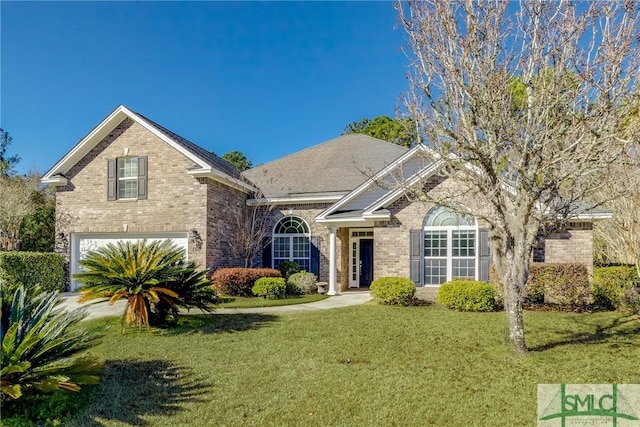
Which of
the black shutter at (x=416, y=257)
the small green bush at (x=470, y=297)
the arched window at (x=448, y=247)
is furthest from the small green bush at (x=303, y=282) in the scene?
the small green bush at (x=470, y=297)

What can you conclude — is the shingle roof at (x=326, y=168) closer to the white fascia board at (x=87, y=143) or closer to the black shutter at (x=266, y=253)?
the black shutter at (x=266, y=253)

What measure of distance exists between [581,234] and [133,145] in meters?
16.4

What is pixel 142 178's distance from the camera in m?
16.9

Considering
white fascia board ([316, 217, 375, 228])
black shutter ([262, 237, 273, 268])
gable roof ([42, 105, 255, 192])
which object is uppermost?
gable roof ([42, 105, 255, 192])

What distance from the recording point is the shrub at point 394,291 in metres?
12.6

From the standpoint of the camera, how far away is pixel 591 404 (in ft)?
18.4

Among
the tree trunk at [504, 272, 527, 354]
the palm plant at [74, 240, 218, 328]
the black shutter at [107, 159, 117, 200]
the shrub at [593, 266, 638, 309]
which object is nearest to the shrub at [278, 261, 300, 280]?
the black shutter at [107, 159, 117, 200]

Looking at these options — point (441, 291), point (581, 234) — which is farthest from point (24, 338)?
point (581, 234)

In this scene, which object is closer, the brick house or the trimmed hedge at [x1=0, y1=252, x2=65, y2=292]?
the brick house

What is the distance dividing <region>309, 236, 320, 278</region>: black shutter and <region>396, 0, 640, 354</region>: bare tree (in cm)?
Answer: 1153

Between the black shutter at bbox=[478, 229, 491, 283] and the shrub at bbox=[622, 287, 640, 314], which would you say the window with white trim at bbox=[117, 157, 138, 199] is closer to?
the black shutter at bbox=[478, 229, 491, 283]

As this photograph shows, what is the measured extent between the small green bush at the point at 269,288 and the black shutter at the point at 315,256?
12.3 ft

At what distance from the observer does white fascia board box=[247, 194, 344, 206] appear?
60.6ft

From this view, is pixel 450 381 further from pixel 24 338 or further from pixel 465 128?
pixel 24 338
